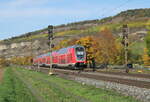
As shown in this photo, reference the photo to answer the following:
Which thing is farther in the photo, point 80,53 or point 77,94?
point 80,53

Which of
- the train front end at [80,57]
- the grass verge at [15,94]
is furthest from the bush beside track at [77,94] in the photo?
the train front end at [80,57]

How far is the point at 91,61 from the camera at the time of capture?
89.4 metres

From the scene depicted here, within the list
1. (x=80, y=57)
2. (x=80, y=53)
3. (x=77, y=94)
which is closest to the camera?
(x=77, y=94)

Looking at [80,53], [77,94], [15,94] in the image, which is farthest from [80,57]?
[77,94]

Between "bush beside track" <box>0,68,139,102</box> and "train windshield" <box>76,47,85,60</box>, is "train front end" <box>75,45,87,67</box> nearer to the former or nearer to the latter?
Result: "train windshield" <box>76,47,85,60</box>

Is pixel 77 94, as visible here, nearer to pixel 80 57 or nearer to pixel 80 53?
pixel 80 57

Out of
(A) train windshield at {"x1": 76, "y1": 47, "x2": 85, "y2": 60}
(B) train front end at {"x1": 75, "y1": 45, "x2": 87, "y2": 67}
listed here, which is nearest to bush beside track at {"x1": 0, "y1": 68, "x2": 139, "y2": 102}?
(B) train front end at {"x1": 75, "y1": 45, "x2": 87, "y2": 67}

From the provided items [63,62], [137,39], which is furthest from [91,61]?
[137,39]

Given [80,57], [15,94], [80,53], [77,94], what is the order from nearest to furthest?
[77,94] → [15,94] → [80,57] → [80,53]

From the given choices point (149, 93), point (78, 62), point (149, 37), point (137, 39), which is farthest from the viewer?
point (137, 39)

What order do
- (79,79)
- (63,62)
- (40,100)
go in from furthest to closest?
(63,62), (79,79), (40,100)

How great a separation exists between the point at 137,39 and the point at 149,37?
83.7 metres

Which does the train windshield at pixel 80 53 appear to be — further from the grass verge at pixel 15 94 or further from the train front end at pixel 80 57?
the grass verge at pixel 15 94

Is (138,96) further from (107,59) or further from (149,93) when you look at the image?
(107,59)
